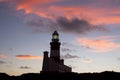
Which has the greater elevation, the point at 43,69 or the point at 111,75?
the point at 43,69

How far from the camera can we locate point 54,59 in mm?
46750

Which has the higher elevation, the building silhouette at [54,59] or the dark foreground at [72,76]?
the building silhouette at [54,59]

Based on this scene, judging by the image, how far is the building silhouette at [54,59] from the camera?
4481 centimetres

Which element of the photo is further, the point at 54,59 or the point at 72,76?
the point at 54,59

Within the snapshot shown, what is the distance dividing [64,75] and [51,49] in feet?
67.1

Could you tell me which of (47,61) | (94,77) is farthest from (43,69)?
(94,77)

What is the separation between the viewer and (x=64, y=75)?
1043 inches

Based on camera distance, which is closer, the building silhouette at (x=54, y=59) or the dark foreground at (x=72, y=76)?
the dark foreground at (x=72, y=76)

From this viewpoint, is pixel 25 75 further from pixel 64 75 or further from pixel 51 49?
pixel 51 49

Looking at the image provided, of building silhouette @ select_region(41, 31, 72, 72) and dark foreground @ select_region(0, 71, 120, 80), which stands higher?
building silhouette @ select_region(41, 31, 72, 72)

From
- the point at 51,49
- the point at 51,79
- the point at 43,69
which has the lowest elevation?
the point at 51,79

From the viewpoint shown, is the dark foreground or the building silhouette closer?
the dark foreground

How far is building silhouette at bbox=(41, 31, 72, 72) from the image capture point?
44812 mm

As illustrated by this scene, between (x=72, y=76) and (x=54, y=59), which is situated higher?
(x=54, y=59)
